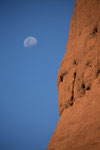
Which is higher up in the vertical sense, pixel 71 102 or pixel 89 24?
pixel 89 24

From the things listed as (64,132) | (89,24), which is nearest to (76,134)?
(64,132)

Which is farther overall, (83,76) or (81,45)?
(81,45)

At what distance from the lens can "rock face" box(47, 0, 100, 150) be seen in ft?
19.5

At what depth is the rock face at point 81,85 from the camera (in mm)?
5945

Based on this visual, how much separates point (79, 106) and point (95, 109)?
1.40 metres

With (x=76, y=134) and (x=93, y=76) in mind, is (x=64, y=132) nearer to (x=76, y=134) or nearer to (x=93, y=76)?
(x=76, y=134)

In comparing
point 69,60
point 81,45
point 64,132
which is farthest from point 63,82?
point 64,132

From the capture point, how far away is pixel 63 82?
962 centimetres

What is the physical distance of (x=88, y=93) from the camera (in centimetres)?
736

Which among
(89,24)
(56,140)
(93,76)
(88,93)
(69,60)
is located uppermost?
(89,24)

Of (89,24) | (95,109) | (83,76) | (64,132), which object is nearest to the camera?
(95,109)

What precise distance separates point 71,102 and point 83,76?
4.86 feet

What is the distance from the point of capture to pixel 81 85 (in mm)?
8055

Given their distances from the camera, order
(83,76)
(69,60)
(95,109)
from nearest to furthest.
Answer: (95,109) → (83,76) → (69,60)
